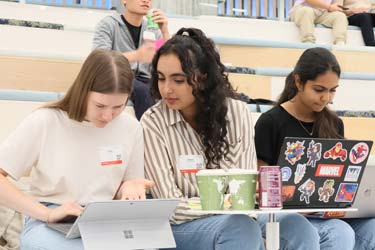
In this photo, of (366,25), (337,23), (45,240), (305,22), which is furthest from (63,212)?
(366,25)

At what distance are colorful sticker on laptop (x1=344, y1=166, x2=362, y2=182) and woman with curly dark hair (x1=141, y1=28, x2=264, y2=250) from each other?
0.36 m

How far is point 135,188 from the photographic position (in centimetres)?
189

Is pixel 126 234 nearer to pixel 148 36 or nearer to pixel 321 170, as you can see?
pixel 321 170

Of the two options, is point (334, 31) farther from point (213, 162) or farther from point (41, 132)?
point (41, 132)

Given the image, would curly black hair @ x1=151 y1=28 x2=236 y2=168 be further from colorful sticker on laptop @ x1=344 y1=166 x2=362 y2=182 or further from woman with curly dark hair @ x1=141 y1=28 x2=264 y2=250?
colorful sticker on laptop @ x1=344 y1=166 x2=362 y2=182

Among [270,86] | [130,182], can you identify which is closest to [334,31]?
[270,86]

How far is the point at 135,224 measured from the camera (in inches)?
69.6

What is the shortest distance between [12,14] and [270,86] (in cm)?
177

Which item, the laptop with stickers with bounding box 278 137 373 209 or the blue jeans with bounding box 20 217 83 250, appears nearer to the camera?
the blue jeans with bounding box 20 217 83 250

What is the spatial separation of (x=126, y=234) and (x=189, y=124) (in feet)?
1.79

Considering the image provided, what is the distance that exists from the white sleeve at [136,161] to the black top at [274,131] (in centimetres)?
56

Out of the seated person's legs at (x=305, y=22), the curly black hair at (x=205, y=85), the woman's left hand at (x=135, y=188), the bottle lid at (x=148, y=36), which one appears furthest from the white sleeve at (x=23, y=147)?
the seated person's legs at (x=305, y=22)

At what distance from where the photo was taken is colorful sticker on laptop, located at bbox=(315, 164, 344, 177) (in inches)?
74.1

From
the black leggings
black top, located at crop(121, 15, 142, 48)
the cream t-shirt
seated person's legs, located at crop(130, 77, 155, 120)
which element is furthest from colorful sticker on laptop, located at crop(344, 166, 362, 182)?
the black leggings
